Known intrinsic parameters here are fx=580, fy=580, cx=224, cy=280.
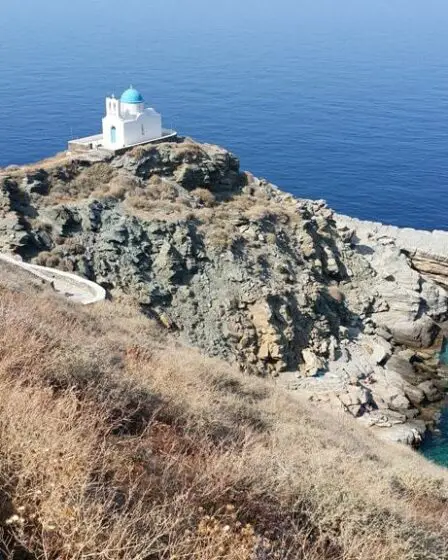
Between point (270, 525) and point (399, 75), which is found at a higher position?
point (399, 75)

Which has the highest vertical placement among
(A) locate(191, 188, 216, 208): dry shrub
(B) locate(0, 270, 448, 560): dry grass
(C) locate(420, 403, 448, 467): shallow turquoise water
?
(B) locate(0, 270, 448, 560): dry grass

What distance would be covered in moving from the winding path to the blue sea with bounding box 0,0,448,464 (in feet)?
108

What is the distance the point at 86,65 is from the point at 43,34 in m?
61.4

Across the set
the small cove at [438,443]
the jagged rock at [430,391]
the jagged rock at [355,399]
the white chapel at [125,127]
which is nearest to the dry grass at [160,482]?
the small cove at [438,443]

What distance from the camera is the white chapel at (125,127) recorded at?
34656 mm

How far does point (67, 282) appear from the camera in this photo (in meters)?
23.5

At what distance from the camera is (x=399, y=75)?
108 m

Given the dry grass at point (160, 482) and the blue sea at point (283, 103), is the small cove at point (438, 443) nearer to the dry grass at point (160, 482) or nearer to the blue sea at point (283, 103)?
the dry grass at point (160, 482)

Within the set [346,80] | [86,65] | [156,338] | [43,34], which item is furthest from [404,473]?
[43,34]

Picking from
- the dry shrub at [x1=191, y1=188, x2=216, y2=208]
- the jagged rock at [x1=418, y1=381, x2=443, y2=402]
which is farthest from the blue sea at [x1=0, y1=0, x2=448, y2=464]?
the jagged rock at [x1=418, y1=381, x2=443, y2=402]

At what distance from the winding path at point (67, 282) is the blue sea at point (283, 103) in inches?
1301

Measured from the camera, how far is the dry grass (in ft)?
15.0

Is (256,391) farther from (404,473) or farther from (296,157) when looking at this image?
(296,157)

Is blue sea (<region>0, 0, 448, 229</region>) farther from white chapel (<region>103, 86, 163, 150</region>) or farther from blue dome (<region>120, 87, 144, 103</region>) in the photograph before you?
blue dome (<region>120, 87, 144, 103</region>)
